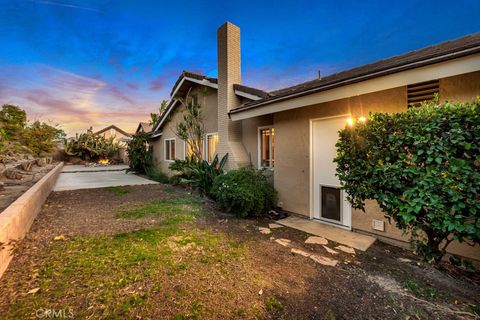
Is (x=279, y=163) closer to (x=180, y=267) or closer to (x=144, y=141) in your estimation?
(x=180, y=267)

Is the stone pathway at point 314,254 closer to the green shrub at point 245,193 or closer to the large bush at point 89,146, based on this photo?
the green shrub at point 245,193

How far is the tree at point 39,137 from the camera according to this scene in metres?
18.7

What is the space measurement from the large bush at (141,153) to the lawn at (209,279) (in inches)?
463

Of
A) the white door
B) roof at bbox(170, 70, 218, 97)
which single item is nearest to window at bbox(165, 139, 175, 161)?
roof at bbox(170, 70, 218, 97)

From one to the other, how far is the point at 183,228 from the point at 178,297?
2.61m

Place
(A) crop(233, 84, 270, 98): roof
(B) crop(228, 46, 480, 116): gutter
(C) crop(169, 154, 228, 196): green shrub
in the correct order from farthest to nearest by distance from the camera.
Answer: (C) crop(169, 154, 228, 196): green shrub, (A) crop(233, 84, 270, 98): roof, (B) crop(228, 46, 480, 116): gutter

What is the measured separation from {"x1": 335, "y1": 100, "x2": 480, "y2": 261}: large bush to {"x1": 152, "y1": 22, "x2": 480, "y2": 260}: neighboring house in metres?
1.16

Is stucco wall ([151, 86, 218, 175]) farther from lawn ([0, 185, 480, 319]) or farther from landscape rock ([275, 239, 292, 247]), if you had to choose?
landscape rock ([275, 239, 292, 247])

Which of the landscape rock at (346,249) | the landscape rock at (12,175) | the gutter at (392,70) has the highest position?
the gutter at (392,70)

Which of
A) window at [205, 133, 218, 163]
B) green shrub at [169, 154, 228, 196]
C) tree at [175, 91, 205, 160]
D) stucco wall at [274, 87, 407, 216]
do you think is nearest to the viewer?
stucco wall at [274, 87, 407, 216]

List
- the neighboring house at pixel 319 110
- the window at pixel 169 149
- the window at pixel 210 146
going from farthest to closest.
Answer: the window at pixel 169 149, the window at pixel 210 146, the neighboring house at pixel 319 110

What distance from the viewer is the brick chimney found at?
8195 mm

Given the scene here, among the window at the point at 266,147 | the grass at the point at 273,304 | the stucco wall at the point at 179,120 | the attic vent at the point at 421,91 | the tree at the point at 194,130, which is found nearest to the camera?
the grass at the point at 273,304

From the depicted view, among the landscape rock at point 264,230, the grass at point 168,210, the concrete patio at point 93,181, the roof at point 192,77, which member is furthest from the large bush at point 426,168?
the concrete patio at point 93,181
